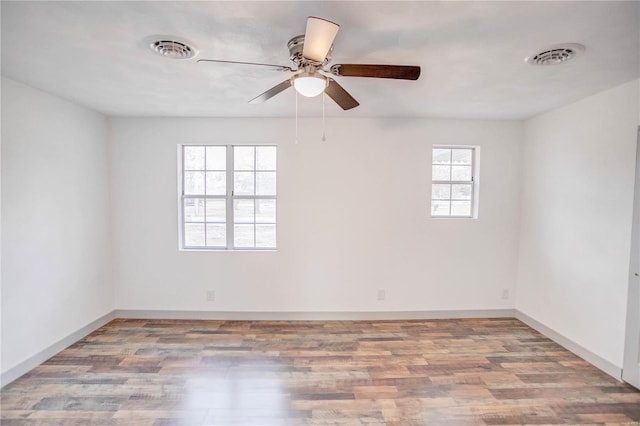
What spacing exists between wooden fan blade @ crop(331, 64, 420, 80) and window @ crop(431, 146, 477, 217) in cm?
228

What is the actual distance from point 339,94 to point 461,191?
2495 millimetres

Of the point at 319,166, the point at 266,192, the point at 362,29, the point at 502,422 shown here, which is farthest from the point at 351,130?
the point at 502,422

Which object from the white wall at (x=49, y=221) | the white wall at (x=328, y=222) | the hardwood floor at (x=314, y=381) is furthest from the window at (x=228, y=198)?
the hardwood floor at (x=314, y=381)

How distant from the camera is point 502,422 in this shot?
192 centimetres

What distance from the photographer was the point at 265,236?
11.7 feet

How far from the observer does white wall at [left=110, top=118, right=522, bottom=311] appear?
3.42m

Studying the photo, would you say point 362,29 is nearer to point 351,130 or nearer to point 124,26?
point 124,26

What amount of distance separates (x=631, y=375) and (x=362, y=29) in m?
3.41

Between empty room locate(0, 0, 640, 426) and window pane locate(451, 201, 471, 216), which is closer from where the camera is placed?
Result: empty room locate(0, 0, 640, 426)

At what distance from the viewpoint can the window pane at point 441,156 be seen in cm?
359

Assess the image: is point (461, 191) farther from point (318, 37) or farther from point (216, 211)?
point (216, 211)

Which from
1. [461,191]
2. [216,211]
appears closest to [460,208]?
[461,191]

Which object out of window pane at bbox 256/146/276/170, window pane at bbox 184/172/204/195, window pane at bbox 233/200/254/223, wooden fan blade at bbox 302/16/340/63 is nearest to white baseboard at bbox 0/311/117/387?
window pane at bbox 184/172/204/195

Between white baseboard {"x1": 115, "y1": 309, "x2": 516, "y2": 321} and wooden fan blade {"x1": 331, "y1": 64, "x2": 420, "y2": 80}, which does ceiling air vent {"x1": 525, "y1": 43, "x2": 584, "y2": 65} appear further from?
white baseboard {"x1": 115, "y1": 309, "x2": 516, "y2": 321}
